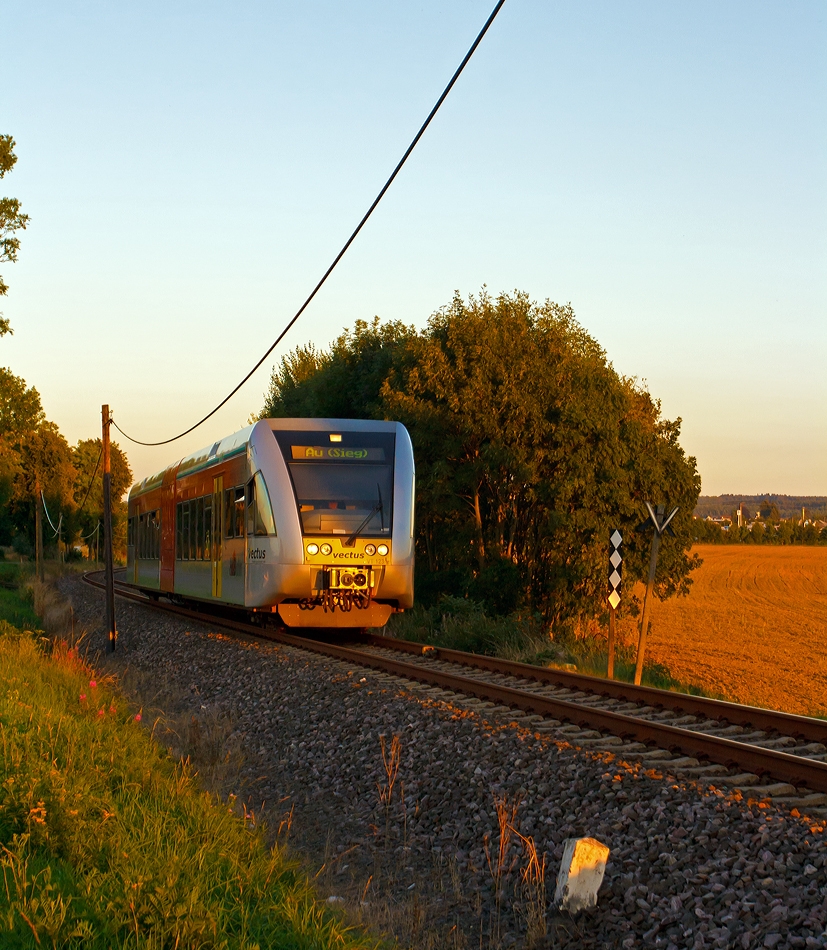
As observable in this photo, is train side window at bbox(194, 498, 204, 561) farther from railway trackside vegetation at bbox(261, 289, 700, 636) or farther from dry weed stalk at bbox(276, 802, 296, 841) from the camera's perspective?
dry weed stalk at bbox(276, 802, 296, 841)

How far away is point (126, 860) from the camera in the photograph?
5125mm

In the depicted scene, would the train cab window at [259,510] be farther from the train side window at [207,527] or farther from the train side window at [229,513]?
the train side window at [207,527]

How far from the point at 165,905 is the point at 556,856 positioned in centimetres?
266

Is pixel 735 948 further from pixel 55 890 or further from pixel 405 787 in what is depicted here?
pixel 405 787

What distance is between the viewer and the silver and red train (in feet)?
48.7

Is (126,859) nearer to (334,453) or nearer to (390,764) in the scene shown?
(390,764)

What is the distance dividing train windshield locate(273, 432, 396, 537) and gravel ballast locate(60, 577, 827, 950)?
369 cm

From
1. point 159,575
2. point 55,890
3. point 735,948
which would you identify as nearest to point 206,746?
point 55,890

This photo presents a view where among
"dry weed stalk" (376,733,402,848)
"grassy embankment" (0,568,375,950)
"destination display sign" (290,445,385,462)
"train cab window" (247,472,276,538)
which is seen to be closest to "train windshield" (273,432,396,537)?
"destination display sign" (290,445,385,462)

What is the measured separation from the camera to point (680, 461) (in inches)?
1021

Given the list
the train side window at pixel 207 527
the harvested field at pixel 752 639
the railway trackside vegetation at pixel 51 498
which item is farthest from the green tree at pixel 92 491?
the train side window at pixel 207 527

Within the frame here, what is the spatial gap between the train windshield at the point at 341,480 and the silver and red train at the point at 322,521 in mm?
15

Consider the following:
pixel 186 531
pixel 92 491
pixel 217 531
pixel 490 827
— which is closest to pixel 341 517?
pixel 217 531

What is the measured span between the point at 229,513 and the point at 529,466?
10.2 m
